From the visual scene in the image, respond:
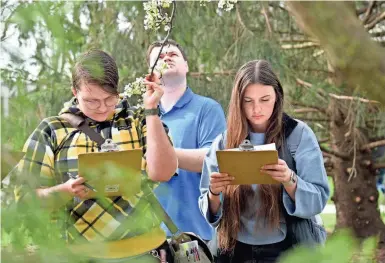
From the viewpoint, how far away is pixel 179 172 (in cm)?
293

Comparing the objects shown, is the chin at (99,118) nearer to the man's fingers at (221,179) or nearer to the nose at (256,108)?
the man's fingers at (221,179)

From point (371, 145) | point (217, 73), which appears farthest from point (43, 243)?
point (371, 145)

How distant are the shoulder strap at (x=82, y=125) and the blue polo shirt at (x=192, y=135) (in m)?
0.76

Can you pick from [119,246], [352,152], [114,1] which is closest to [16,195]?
[119,246]

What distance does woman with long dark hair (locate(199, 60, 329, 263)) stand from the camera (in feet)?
7.74

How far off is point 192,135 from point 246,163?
0.76 metres

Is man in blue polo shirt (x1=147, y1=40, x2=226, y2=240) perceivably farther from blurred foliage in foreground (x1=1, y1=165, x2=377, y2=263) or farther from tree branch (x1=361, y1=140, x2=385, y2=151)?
tree branch (x1=361, y1=140, x2=385, y2=151)

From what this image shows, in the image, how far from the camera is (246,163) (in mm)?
2232

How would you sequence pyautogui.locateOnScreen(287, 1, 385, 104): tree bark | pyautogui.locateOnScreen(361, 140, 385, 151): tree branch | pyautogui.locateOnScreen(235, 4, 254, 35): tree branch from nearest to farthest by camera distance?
pyautogui.locateOnScreen(287, 1, 385, 104): tree bark → pyautogui.locateOnScreen(235, 4, 254, 35): tree branch → pyautogui.locateOnScreen(361, 140, 385, 151): tree branch

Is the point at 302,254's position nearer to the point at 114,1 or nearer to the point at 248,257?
the point at 248,257

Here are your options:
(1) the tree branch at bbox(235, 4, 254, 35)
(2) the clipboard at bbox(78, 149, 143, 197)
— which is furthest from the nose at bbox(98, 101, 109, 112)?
(1) the tree branch at bbox(235, 4, 254, 35)

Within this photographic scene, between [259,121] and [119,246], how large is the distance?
1.58 meters

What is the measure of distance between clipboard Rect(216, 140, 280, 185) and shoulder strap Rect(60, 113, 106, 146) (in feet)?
1.12

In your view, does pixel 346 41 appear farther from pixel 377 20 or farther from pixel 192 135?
pixel 377 20
